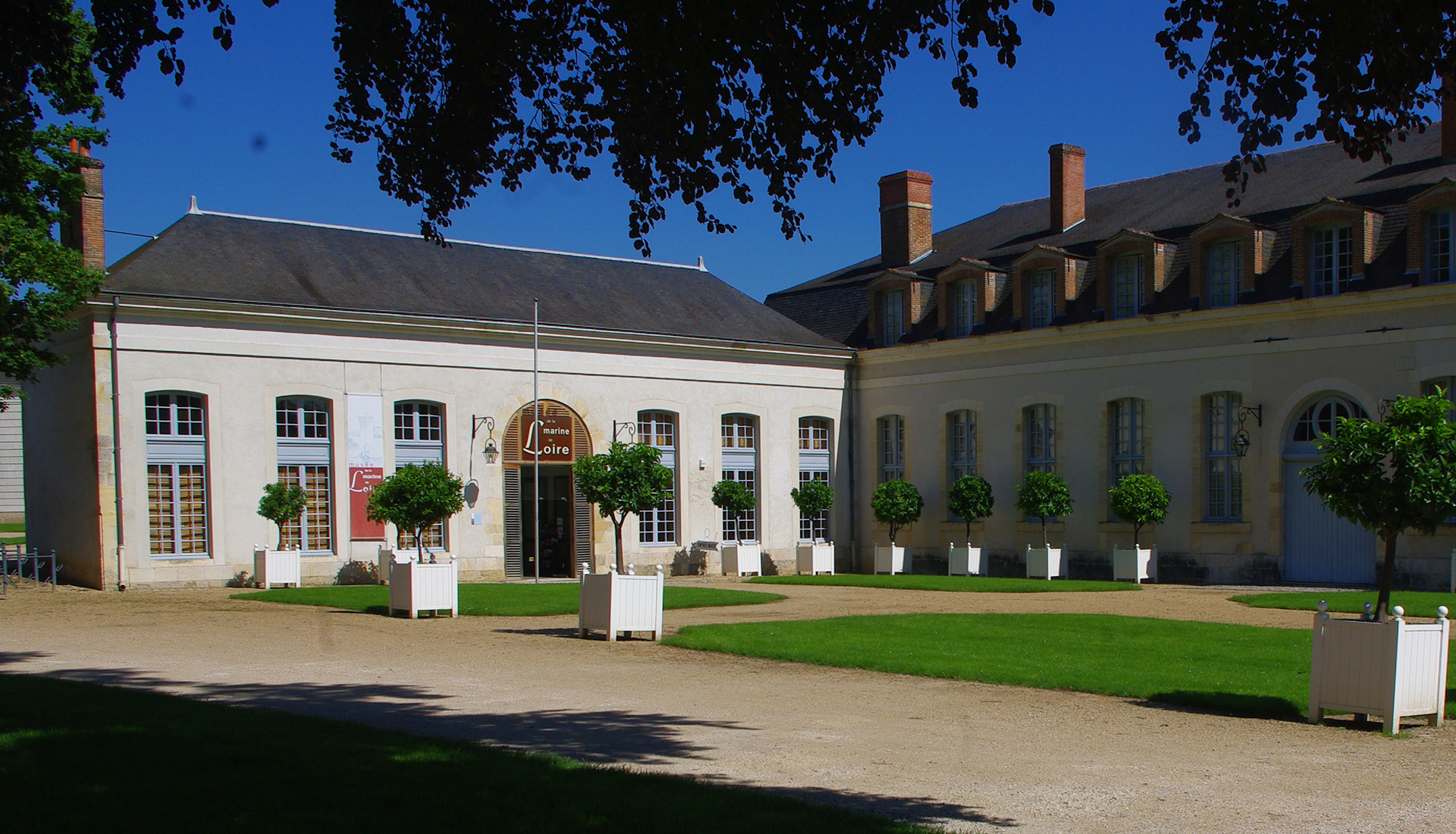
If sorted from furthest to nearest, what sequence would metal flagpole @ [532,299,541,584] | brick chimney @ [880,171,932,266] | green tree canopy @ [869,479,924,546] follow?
brick chimney @ [880,171,932,266]
green tree canopy @ [869,479,924,546]
metal flagpole @ [532,299,541,584]

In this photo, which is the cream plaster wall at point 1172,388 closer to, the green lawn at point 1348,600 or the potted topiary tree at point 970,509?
the potted topiary tree at point 970,509

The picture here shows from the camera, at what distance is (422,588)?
16234 millimetres

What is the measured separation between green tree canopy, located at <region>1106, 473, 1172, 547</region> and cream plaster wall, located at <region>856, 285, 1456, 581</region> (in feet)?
1.88

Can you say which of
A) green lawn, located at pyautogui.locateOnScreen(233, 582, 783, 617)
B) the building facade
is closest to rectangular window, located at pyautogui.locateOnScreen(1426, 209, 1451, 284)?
the building facade

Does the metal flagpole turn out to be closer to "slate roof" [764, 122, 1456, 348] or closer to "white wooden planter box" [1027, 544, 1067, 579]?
"slate roof" [764, 122, 1456, 348]

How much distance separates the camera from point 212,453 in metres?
22.5

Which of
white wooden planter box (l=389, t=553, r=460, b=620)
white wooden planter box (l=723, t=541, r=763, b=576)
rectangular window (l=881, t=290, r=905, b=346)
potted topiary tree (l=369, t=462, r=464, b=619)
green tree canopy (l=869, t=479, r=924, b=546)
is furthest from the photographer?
rectangular window (l=881, t=290, r=905, b=346)

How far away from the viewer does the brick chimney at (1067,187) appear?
2825cm

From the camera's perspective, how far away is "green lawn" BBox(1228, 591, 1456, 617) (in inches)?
635

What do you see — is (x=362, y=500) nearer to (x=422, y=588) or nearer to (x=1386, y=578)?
(x=422, y=588)

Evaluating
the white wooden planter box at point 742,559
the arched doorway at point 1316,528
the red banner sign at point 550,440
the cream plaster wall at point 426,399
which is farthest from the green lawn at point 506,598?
the arched doorway at point 1316,528

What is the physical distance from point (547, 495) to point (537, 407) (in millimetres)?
2251

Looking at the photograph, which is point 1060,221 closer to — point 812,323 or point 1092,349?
point 1092,349

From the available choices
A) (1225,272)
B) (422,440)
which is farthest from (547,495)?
(1225,272)
